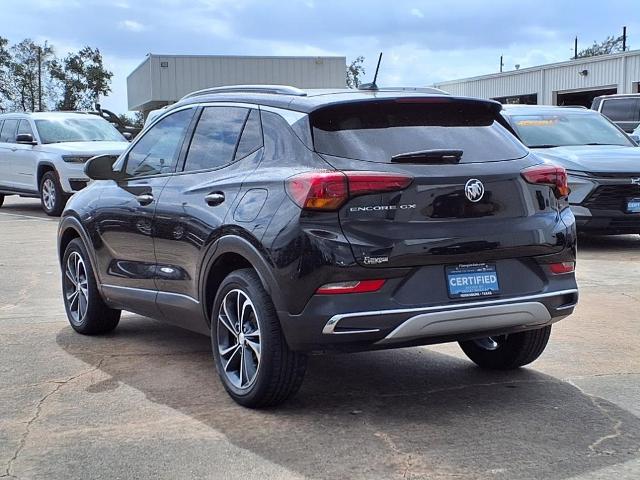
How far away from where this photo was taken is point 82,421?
4.59 metres

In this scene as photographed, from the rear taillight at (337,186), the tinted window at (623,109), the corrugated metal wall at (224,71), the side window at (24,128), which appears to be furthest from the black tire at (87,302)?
the corrugated metal wall at (224,71)

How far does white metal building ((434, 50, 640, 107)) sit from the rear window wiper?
3173 centimetres

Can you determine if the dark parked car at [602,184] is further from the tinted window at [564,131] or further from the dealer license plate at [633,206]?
the tinted window at [564,131]

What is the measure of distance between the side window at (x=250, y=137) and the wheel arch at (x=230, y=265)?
1.77 feet

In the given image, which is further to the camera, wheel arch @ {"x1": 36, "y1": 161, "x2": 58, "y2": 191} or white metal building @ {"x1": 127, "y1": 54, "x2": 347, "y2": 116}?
white metal building @ {"x1": 127, "y1": 54, "x2": 347, "y2": 116}

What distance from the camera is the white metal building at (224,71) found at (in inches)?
1486

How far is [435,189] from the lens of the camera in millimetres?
4398

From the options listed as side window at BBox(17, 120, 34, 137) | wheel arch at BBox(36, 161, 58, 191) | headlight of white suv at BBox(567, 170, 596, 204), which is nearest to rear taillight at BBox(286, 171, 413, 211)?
headlight of white suv at BBox(567, 170, 596, 204)

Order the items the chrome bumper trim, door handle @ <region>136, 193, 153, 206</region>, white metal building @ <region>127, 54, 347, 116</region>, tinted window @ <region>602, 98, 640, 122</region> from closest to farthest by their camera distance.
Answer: the chrome bumper trim, door handle @ <region>136, 193, 153, 206</region>, tinted window @ <region>602, 98, 640, 122</region>, white metal building @ <region>127, 54, 347, 116</region>

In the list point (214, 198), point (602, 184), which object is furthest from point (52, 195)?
point (214, 198)

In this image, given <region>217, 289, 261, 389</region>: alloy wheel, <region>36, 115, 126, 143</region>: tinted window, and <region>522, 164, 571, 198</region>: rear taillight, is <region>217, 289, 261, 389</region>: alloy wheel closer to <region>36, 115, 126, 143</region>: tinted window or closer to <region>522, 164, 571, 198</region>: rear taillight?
<region>522, 164, 571, 198</region>: rear taillight

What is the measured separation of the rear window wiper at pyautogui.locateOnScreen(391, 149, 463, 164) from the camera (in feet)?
14.6

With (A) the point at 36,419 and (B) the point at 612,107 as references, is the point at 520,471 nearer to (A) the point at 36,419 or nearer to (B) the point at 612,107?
(A) the point at 36,419

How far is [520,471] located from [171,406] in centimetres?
195
